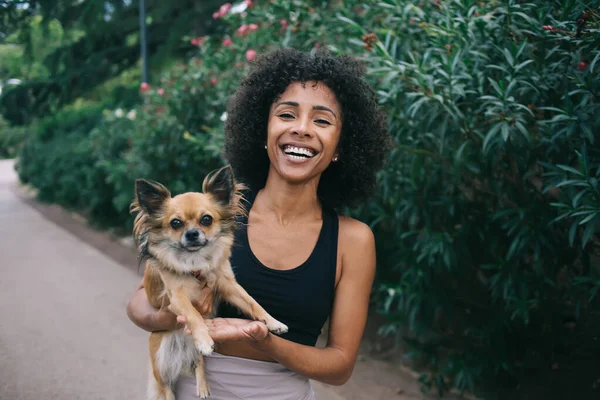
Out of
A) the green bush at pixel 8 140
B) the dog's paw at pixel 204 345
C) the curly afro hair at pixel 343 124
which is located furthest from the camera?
the green bush at pixel 8 140

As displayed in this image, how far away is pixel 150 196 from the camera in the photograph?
1.97 meters

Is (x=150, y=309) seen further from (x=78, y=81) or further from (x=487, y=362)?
(x=78, y=81)

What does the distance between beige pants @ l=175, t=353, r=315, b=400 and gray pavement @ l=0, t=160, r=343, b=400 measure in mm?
2624

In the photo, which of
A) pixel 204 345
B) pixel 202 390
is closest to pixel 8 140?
pixel 202 390

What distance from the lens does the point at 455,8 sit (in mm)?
3598

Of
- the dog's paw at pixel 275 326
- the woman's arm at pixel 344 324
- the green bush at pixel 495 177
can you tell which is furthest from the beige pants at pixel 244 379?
the green bush at pixel 495 177

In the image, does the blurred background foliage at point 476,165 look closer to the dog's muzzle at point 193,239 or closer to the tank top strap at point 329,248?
the tank top strap at point 329,248

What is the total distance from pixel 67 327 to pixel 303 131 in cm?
490

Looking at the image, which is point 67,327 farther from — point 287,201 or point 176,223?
point 176,223

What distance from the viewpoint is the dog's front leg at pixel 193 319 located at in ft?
6.12

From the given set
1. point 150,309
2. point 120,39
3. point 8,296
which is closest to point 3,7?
point 150,309

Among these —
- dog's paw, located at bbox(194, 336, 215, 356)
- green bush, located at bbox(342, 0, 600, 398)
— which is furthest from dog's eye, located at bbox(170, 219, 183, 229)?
green bush, located at bbox(342, 0, 600, 398)

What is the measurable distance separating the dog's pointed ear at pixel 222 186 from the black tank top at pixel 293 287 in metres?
0.23

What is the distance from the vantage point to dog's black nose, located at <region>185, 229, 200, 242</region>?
6.28 ft
